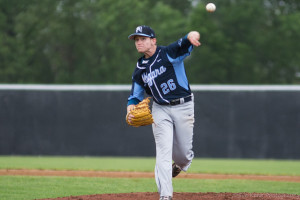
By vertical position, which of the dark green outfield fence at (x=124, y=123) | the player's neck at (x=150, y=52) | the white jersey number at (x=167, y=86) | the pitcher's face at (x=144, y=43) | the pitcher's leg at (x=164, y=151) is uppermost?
the pitcher's face at (x=144, y=43)

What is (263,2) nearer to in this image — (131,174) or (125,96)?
(125,96)

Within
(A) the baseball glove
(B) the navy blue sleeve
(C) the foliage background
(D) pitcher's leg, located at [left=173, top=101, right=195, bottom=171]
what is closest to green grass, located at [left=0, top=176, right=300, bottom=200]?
(D) pitcher's leg, located at [left=173, top=101, right=195, bottom=171]

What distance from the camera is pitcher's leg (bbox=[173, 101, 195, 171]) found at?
5422 millimetres

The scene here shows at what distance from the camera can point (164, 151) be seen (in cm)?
528

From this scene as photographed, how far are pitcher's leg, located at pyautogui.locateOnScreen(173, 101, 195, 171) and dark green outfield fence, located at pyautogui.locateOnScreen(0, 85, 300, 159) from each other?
27.8 feet

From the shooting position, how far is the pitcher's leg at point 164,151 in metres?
5.20

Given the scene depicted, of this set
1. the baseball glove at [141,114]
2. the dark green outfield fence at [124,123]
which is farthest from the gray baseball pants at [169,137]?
the dark green outfield fence at [124,123]

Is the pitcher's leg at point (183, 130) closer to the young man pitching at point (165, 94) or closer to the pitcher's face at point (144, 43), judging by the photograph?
the young man pitching at point (165, 94)

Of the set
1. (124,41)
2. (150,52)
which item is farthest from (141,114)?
(124,41)

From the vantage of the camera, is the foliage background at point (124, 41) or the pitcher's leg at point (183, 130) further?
the foliage background at point (124, 41)

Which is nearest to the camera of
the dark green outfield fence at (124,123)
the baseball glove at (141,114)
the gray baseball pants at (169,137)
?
the gray baseball pants at (169,137)

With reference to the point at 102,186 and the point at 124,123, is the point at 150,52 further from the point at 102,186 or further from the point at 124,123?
the point at 124,123

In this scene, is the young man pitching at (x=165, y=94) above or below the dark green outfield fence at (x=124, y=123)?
above

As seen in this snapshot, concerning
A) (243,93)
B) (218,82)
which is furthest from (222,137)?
(218,82)
